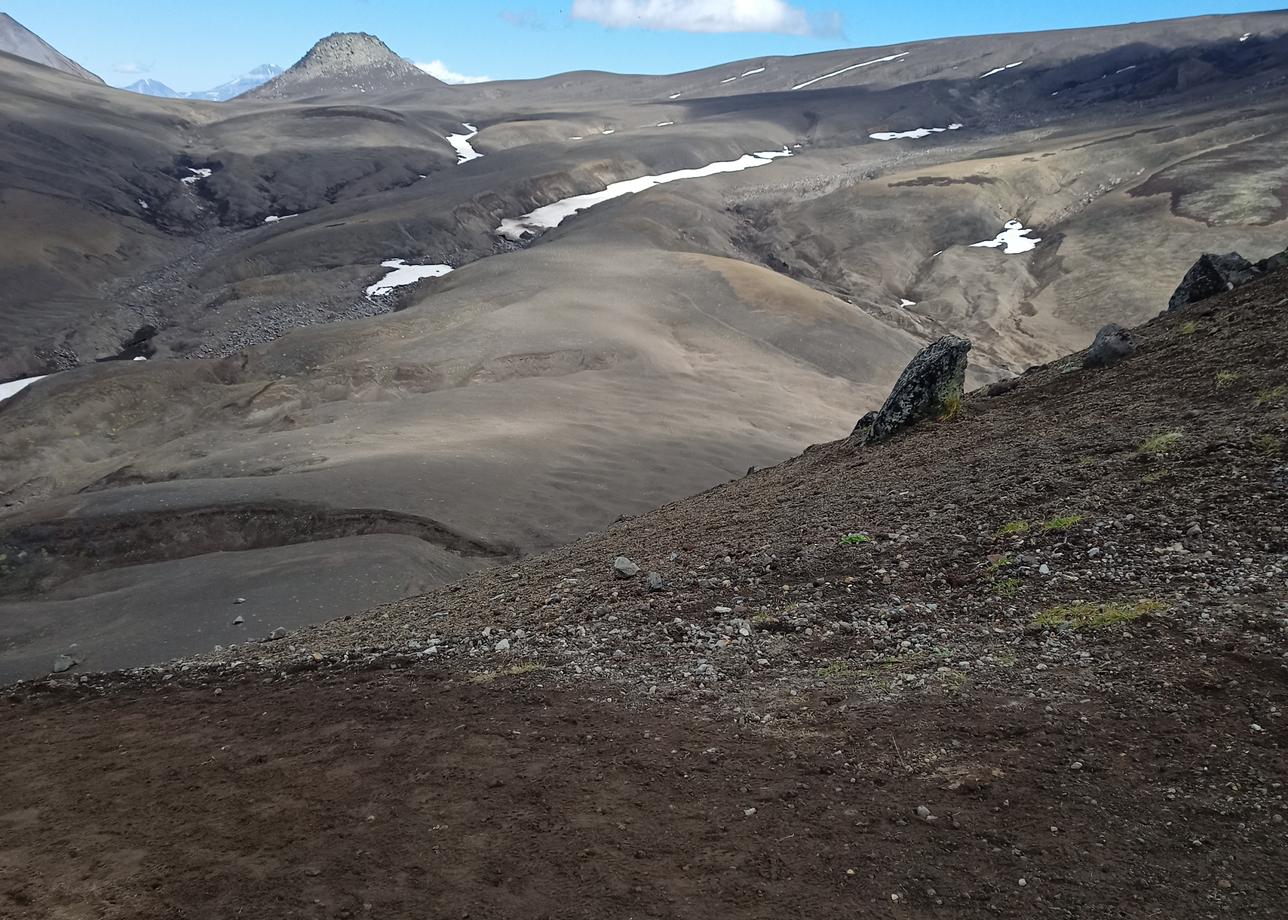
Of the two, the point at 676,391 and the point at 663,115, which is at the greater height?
the point at 663,115

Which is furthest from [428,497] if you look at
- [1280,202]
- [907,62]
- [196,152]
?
[907,62]

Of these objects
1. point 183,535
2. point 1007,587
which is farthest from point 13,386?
point 1007,587

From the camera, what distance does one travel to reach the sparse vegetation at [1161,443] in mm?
10094

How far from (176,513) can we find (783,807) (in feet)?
59.3

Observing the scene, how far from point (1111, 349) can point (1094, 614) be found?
7682 mm

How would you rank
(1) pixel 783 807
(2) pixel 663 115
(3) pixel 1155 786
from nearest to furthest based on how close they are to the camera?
(3) pixel 1155 786 < (1) pixel 783 807 < (2) pixel 663 115

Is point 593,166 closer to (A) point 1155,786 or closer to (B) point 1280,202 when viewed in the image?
(B) point 1280,202

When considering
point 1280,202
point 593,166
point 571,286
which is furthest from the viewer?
point 593,166

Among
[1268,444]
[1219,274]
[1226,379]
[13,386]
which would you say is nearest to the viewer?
[1268,444]

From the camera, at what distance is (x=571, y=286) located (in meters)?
48.0

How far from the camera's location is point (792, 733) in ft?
22.7

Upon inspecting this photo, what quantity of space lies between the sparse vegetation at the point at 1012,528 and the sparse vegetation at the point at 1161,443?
190 cm

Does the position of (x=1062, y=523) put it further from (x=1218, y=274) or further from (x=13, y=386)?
(x=13, y=386)

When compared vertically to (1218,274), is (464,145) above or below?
above
